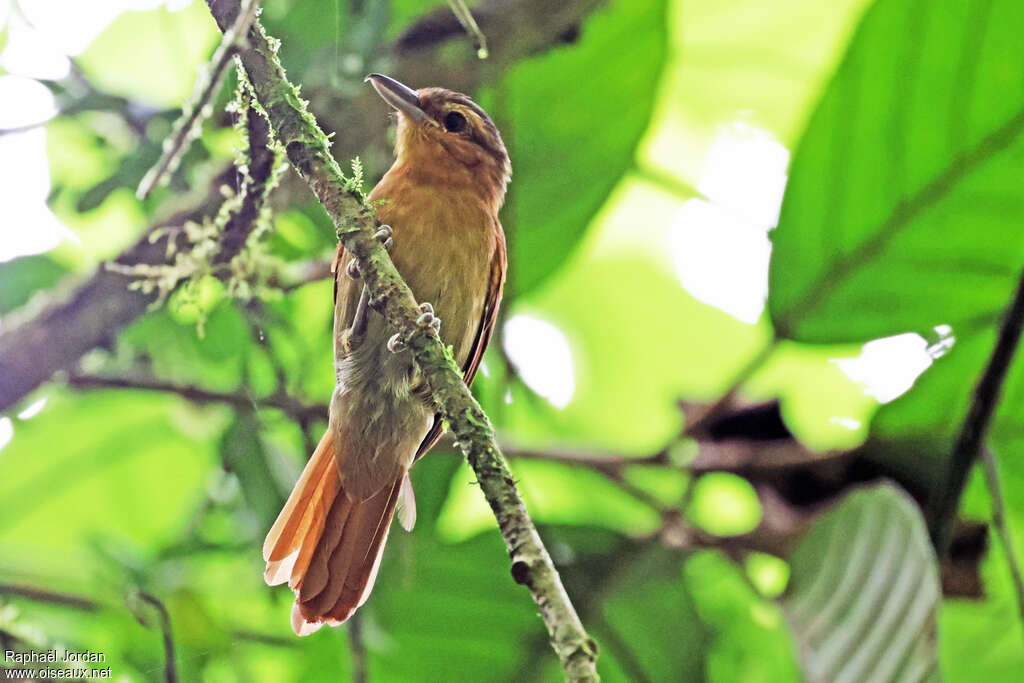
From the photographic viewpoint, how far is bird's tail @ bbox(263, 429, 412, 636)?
5.58 feet

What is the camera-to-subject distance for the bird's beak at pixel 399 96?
2.04 meters

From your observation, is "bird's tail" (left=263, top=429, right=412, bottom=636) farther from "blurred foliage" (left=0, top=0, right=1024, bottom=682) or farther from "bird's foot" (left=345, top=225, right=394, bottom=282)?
"blurred foliage" (left=0, top=0, right=1024, bottom=682)

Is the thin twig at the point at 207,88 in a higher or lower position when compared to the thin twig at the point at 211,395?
higher

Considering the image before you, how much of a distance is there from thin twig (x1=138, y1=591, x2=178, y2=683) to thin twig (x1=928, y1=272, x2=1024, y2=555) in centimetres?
189

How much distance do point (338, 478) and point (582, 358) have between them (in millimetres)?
1667

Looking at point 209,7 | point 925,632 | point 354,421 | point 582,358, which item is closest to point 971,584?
point 925,632

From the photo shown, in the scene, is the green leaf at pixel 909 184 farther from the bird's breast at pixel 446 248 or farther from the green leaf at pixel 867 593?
the bird's breast at pixel 446 248

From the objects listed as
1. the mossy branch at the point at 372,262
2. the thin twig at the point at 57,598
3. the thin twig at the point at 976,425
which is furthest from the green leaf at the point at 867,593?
the thin twig at the point at 57,598

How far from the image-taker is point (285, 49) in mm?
1678

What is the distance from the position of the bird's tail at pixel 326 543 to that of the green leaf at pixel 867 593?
1061 mm

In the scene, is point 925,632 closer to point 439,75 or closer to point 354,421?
point 354,421

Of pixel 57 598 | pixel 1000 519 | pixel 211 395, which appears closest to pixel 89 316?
pixel 211 395

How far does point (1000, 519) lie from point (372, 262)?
200cm

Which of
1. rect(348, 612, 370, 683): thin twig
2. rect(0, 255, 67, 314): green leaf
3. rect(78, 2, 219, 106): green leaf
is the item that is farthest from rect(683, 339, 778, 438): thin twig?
rect(0, 255, 67, 314): green leaf
